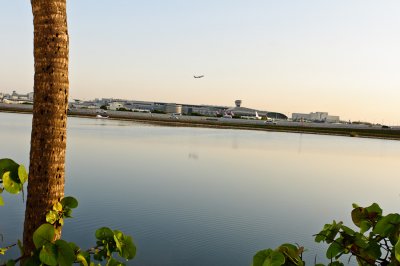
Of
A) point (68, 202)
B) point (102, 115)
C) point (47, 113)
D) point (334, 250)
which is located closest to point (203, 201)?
point (47, 113)

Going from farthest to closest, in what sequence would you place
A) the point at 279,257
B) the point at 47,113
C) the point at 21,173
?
the point at 47,113 → the point at 21,173 → the point at 279,257

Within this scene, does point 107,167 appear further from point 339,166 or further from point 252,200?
point 339,166

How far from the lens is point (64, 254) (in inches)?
72.1

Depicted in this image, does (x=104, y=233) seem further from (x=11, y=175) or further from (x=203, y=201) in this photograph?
(x=203, y=201)

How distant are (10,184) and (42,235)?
0.34 meters

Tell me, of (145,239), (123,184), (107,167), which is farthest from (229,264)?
(107,167)

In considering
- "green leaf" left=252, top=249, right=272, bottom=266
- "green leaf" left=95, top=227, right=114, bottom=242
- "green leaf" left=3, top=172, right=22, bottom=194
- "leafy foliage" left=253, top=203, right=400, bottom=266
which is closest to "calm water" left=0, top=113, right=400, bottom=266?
"green leaf" left=95, top=227, right=114, bottom=242

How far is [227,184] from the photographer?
16625 millimetres

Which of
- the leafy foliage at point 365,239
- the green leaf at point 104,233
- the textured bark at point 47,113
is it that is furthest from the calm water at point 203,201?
the leafy foliage at point 365,239

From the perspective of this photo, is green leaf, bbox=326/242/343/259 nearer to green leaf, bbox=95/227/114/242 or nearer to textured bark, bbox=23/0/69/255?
green leaf, bbox=95/227/114/242

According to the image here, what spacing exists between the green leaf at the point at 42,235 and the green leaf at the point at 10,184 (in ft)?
0.96

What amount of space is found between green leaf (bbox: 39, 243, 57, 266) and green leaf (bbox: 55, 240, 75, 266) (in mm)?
19

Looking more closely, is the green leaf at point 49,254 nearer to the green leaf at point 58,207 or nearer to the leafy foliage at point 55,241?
the leafy foliage at point 55,241

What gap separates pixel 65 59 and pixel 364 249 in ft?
6.81
